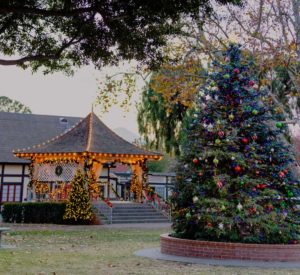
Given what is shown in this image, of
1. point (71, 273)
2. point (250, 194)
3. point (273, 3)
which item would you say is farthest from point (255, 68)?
point (71, 273)

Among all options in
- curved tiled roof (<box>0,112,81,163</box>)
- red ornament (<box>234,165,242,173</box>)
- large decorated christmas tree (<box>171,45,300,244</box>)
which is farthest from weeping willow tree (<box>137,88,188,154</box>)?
red ornament (<box>234,165,242,173</box>)

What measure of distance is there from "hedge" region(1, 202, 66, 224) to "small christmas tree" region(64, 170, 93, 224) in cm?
68

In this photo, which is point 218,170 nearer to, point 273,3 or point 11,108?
point 273,3

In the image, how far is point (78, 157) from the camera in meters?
24.7

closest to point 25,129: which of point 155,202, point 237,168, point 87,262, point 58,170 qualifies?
point 58,170

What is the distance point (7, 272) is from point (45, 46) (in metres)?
5.22

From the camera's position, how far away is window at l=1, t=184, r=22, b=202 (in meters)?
30.0

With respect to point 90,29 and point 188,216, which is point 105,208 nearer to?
point 188,216

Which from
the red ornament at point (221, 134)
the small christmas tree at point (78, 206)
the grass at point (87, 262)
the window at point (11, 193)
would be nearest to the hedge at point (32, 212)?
the small christmas tree at point (78, 206)

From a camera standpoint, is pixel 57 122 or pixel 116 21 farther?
pixel 57 122

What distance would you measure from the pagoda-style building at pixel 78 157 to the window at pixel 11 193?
4.00 metres

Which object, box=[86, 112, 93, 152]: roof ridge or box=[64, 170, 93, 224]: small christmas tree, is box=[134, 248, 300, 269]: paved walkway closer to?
box=[64, 170, 93, 224]: small christmas tree

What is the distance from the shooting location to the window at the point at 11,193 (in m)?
30.0

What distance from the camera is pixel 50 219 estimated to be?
78.4ft
